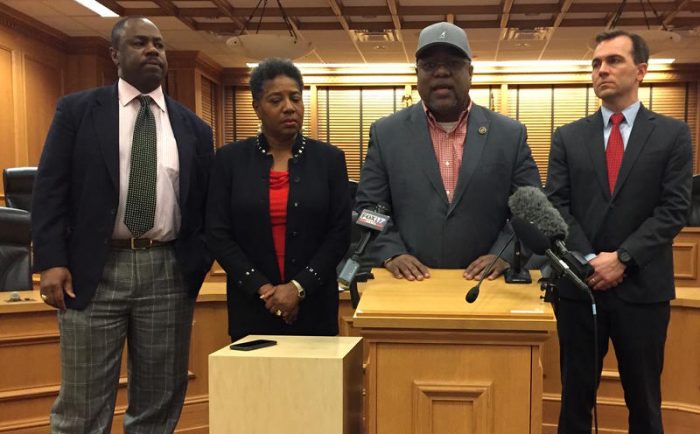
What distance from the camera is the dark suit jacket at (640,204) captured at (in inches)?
71.7

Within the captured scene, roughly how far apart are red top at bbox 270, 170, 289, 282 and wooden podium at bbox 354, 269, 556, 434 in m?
0.72

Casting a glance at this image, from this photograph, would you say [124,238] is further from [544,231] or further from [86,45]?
[86,45]

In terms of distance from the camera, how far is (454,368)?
118 centimetres

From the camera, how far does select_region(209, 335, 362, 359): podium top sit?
1.26 m

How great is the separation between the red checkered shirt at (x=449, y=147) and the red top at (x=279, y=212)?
1.50 feet

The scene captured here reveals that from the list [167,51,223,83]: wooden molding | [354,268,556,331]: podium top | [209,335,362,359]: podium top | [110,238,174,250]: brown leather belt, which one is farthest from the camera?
[167,51,223,83]: wooden molding

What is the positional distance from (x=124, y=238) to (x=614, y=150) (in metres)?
1.49

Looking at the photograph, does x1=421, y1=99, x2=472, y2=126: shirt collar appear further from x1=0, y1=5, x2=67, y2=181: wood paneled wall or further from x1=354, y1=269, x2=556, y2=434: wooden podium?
x1=0, y1=5, x2=67, y2=181: wood paneled wall

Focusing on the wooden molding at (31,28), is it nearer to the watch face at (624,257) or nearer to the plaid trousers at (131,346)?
the plaid trousers at (131,346)

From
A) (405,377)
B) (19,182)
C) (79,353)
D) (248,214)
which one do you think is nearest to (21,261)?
(19,182)

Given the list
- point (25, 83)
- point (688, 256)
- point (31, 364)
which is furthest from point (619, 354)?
point (25, 83)

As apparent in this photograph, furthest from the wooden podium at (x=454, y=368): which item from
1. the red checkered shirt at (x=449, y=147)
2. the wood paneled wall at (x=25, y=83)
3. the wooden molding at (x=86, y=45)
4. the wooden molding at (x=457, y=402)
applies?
the wooden molding at (x=86, y=45)

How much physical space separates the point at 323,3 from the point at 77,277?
5023mm

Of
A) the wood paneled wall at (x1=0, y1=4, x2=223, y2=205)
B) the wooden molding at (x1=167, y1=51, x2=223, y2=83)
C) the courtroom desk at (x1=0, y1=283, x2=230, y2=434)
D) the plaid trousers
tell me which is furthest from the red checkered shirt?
the wooden molding at (x1=167, y1=51, x2=223, y2=83)
